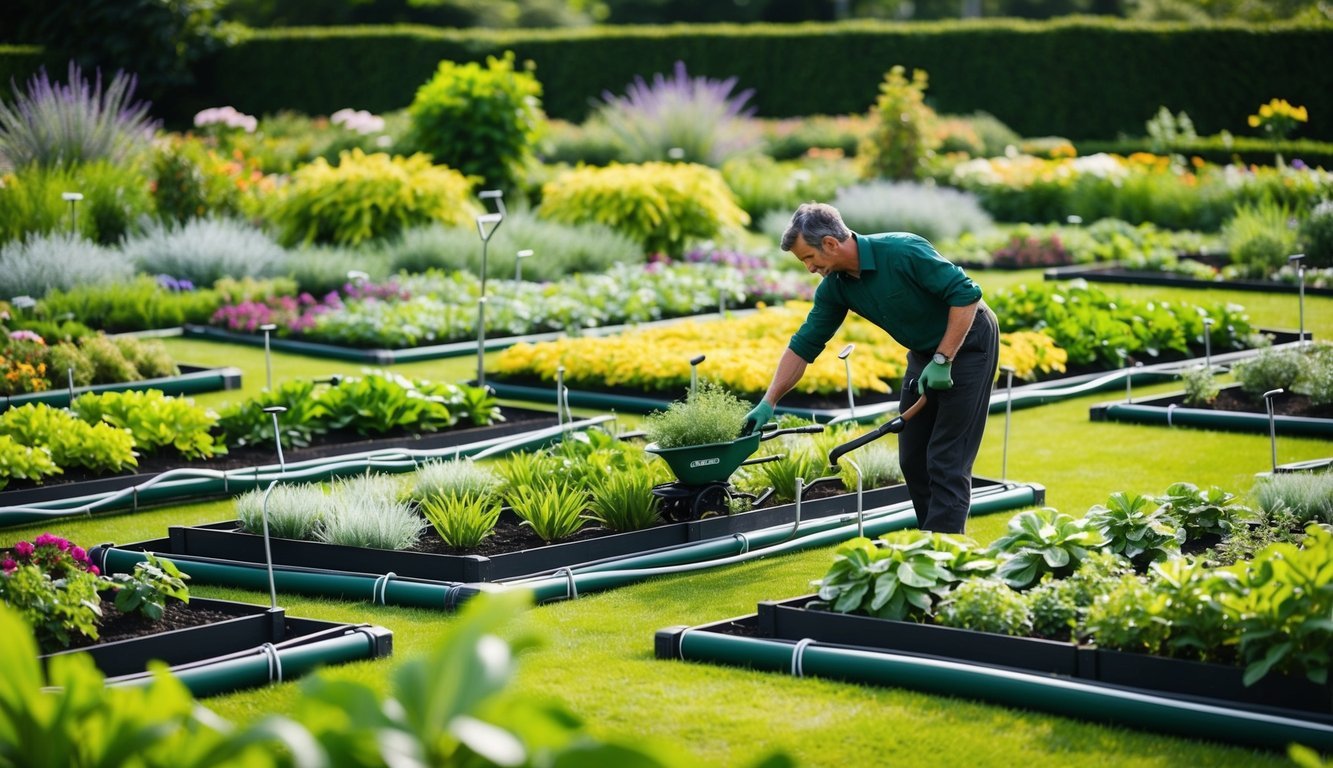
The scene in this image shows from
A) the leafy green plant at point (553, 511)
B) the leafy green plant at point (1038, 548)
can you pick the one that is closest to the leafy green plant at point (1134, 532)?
the leafy green plant at point (1038, 548)

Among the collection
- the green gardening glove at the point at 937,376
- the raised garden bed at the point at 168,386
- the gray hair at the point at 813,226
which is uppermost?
Answer: the gray hair at the point at 813,226

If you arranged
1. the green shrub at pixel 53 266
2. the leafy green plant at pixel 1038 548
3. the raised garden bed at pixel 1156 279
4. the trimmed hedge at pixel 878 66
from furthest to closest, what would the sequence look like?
1. the trimmed hedge at pixel 878 66
2. the raised garden bed at pixel 1156 279
3. the green shrub at pixel 53 266
4. the leafy green plant at pixel 1038 548

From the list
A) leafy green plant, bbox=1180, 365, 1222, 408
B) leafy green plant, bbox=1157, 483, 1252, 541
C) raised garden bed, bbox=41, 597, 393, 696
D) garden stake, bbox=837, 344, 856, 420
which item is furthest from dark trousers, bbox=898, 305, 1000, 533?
leafy green plant, bbox=1180, 365, 1222, 408

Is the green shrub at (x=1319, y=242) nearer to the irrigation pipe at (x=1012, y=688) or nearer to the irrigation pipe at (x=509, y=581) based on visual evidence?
the irrigation pipe at (x=509, y=581)

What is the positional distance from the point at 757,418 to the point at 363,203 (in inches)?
428

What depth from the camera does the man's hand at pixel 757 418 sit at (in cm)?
686

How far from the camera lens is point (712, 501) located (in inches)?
283

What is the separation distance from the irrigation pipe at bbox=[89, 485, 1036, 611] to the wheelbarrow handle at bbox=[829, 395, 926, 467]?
742 mm

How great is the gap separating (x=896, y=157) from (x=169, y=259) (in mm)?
10569

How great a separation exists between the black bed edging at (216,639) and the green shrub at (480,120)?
1344 cm

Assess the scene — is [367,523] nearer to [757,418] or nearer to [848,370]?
[757,418]

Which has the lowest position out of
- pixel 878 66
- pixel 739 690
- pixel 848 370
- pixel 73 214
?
pixel 739 690

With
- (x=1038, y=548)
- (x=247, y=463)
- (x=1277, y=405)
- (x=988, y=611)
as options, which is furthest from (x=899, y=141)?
(x=988, y=611)

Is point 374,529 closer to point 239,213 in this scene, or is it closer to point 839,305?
point 839,305
